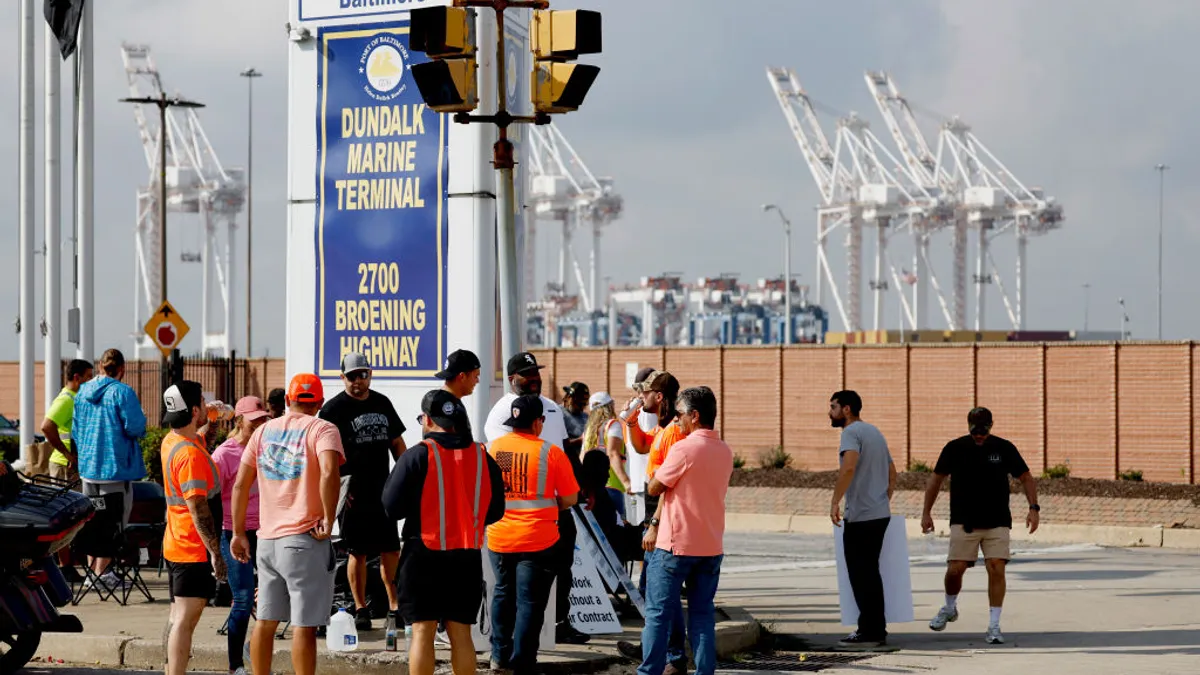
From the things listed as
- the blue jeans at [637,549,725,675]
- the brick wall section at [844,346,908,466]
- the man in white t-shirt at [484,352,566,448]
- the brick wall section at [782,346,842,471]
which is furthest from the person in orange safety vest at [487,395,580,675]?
the brick wall section at [782,346,842,471]

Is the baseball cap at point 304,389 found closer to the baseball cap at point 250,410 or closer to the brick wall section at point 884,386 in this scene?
the baseball cap at point 250,410

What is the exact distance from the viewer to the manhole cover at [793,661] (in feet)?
36.4

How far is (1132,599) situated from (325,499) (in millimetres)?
8879

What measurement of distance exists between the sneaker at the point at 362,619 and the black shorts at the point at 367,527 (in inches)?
23.4

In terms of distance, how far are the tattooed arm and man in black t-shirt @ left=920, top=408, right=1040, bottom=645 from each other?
5.38m

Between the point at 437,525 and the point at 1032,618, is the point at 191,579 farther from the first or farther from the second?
the point at 1032,618

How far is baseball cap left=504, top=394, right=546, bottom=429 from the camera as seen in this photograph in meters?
9.42

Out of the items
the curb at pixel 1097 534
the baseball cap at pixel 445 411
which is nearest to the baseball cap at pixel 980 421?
the baseball cap at pixel 445 411

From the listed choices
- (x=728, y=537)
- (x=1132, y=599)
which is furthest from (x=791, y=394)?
(x=1132, y=599)

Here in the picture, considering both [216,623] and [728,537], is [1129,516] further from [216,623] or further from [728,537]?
[216,623]

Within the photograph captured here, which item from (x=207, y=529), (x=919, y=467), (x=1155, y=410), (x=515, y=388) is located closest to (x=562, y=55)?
(x=515, y=388)

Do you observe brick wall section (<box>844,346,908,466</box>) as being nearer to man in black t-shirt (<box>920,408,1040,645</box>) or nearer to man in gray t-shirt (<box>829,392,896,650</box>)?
man in black t-shirt (<box>920,408,1040,645</box>)

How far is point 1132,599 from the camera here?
14969 millimetres

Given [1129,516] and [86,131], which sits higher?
[86,131]
